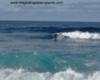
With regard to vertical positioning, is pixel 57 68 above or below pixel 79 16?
above

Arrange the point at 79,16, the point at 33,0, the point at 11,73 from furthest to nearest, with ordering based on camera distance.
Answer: the point at 79,16 → the point at 33,0 → the point at 11,73

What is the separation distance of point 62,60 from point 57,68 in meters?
0.99

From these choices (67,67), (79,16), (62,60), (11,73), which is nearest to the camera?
(11,73)

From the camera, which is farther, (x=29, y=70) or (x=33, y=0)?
(x=33, y=0)

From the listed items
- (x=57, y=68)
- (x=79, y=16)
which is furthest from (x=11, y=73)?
(x=79, y=16)

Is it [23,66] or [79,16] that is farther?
[79,16]

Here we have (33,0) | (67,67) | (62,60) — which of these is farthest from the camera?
(33,0)

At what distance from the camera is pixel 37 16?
70.7 meters

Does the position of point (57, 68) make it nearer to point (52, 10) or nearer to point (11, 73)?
point (11, 73)

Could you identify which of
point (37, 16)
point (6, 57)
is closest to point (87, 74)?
point (6, 57)

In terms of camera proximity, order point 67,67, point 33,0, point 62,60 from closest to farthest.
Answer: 1. point 67,67
2. point 62,60
3. point 33,0

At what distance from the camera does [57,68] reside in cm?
1470

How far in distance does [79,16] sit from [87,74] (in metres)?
56.1

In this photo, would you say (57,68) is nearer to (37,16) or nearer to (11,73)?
(11,73)
